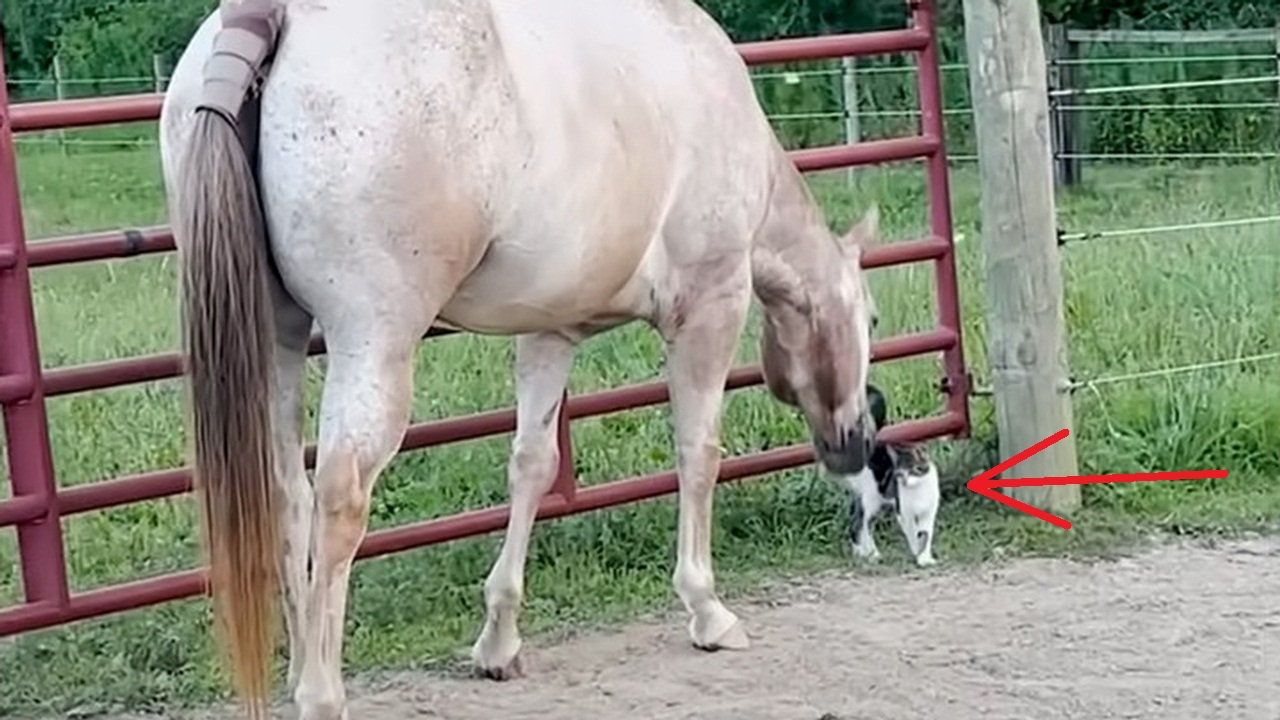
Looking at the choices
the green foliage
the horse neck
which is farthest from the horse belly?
the green foliage

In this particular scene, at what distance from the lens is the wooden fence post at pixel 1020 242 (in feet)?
19.9

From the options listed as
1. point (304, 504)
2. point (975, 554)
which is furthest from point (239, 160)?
point (975, 554)

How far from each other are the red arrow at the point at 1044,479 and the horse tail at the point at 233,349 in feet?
9.81

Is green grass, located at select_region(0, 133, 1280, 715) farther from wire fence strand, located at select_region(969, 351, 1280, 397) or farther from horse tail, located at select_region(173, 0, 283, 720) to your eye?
horse tail, located at select_region(173, 0, 283, 720)

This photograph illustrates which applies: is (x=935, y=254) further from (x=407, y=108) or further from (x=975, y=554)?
(x=407, y=108)

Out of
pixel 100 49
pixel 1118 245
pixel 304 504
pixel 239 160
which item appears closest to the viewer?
pixel 239 160

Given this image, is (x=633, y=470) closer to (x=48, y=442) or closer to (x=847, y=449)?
(x=847, y=449)

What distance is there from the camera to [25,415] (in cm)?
470

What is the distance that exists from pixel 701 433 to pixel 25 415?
1.60m

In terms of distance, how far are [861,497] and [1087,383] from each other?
105 centimetres

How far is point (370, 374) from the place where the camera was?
3.85 metres

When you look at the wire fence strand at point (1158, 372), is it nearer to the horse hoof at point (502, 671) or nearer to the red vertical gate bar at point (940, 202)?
the red vertical gate bar at point (940, 202)

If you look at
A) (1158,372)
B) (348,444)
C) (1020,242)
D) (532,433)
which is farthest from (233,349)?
(1158,372)

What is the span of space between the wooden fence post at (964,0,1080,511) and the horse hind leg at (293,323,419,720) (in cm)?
270
